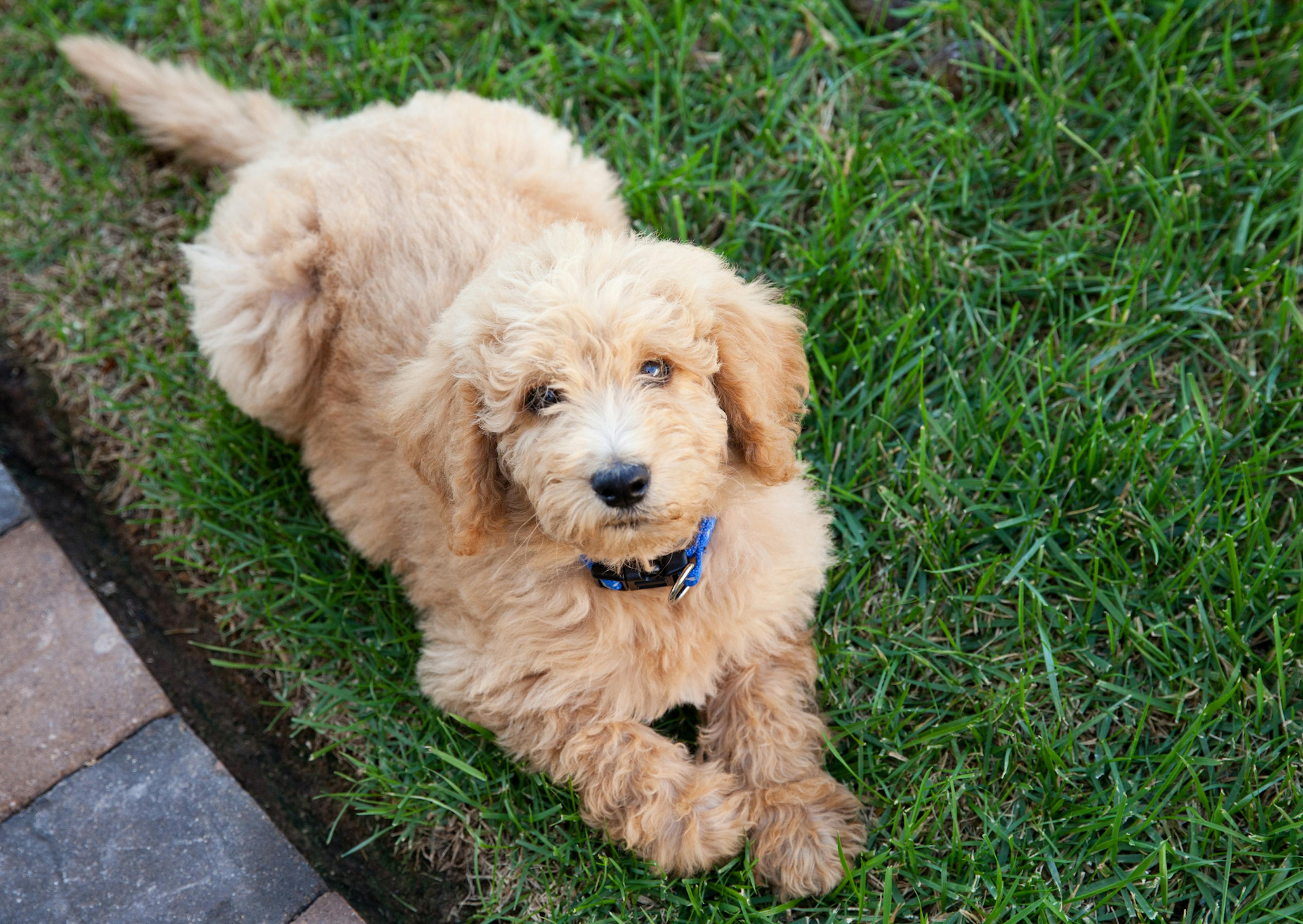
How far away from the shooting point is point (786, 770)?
9.78 feet

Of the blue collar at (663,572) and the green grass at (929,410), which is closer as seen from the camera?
the blue collar at (663,572)

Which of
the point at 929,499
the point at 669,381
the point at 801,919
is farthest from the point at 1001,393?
the point at 801,919

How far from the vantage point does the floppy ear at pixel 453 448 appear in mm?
2512

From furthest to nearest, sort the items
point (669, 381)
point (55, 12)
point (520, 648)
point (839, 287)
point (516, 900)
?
point (55, 12), point (839, 287), point (516, 900), point (520, 648), point (669, 381)

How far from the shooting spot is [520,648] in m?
2.79

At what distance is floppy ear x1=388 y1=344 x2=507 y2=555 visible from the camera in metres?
2.51

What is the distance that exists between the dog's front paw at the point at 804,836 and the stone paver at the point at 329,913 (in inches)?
47.6

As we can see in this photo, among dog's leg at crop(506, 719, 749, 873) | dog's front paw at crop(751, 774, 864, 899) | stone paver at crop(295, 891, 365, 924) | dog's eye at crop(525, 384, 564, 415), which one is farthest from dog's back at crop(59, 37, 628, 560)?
dog's front paw at crop(751, 774, 864, 899)

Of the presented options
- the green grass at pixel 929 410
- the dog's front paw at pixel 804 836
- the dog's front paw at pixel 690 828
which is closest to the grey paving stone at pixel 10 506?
the green grass at pixel 929 410

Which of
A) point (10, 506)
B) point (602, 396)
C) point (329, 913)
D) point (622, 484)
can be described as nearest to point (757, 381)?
point (602, 396)

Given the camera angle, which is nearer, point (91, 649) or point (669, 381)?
point (669, 381)

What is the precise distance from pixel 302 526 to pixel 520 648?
4.56 feet

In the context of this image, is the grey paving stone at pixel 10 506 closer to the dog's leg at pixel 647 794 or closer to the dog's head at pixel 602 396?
the dog's head at pixel 602 396

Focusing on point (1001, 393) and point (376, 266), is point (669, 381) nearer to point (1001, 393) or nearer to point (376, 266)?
point (376, 266)
